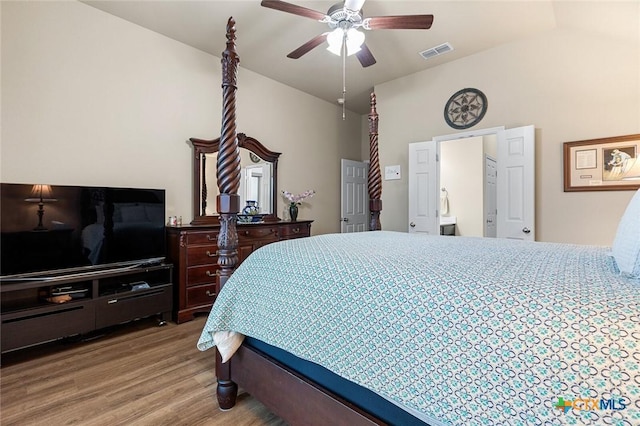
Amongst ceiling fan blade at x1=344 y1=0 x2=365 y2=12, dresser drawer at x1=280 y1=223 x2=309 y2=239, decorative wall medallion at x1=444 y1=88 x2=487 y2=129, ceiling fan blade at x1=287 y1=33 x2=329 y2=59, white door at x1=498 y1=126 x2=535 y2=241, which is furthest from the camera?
dresser drawer at x1=280 y1=223 x2=309 y2=239

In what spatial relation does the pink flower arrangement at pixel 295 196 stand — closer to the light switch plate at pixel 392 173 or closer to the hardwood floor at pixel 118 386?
the light switch plate at pixel 392 173

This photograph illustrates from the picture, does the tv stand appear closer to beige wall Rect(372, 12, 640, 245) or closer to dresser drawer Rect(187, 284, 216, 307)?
dresser drawer Rect(187, 284, 216, 307)

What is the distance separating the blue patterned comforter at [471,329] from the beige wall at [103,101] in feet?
8.36

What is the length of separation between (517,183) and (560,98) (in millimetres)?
1003

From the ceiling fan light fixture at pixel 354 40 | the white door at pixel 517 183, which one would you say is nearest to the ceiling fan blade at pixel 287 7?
the ceiling fan light fixture at pixel 354 40

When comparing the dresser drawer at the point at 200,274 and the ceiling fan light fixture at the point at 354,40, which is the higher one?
the ceiling fan light fixture at the point at 354,40

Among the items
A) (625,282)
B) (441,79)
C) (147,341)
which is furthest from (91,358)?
(441,79)

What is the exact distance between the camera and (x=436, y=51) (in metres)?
3.70

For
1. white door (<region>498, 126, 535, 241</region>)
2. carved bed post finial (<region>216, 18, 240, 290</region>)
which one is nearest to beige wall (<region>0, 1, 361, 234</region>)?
carved bed post finial (<region>216, 18, 240, 290</region>)

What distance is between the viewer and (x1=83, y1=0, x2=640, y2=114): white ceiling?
279cm

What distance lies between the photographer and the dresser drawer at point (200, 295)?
3042 millimetres

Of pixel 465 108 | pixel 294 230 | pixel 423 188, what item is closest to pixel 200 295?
pixel 294 230

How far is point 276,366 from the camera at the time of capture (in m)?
1.36

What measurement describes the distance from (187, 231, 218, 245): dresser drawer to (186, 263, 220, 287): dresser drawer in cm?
26
